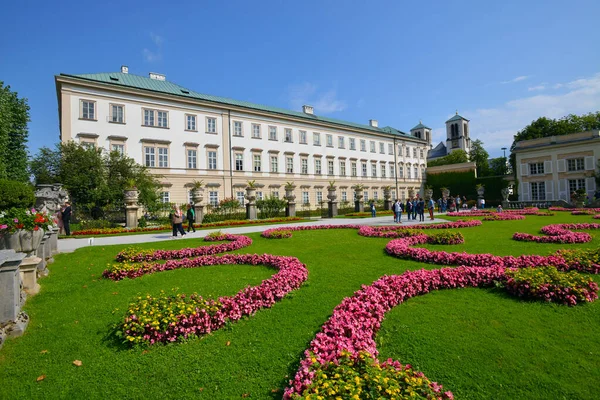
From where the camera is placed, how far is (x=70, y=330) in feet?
14.8

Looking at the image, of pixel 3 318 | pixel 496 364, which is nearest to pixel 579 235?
pixel 496 364

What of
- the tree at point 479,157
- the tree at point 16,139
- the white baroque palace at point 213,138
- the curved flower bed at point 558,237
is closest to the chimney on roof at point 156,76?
the white baroque palace at point 213,138

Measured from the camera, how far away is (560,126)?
166 feet

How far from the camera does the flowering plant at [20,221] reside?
19.6ft

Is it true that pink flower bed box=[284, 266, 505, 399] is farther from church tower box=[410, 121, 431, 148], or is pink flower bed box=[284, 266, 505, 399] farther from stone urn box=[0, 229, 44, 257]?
church tower box=[410, 121, 431, 148]

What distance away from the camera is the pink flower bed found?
315 centimetres

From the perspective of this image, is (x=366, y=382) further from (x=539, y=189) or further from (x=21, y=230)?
(x=539, y=189)

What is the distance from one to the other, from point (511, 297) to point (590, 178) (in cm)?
4684

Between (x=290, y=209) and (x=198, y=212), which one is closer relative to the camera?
(x=198, y=212)

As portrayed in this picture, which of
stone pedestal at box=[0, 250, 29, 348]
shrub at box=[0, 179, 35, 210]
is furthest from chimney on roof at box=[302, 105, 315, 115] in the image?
stone pedestal at box=[0, 250, 29, 348]

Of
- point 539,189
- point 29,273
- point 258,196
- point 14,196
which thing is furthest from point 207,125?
point 539,189

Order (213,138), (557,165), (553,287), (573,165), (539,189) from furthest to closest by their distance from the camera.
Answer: (539,189) → (557,165) → (573,165) → (213,138) → (553,287)

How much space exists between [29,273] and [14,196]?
9098mm

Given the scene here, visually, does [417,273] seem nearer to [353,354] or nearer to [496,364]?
[496,364]
